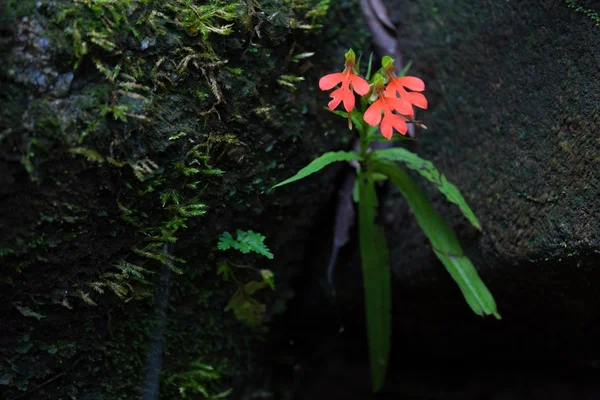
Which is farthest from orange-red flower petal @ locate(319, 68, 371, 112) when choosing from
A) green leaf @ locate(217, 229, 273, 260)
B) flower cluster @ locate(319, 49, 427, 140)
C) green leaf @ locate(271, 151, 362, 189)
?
green leaf @ locate(217, 229, 273, 260)

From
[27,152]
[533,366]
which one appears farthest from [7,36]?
[533,366]

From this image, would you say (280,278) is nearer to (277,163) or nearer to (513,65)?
(277,163)

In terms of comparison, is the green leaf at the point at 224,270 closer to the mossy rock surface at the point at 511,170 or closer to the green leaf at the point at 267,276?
the green leaf at the point at 267,276

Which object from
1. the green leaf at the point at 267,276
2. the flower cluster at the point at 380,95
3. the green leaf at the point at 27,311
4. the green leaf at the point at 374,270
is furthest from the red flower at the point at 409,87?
the green leaf at the point at 27,311

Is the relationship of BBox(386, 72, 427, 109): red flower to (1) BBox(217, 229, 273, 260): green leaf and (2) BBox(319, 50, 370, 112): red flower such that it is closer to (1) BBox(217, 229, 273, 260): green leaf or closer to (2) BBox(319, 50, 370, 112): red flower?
(2) BBox(319, 50, 370, 112): red flower

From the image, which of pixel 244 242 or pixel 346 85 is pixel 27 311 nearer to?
pixel 244 242

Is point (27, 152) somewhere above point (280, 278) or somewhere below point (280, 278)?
above

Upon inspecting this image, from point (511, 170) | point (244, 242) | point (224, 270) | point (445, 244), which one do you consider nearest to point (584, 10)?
point (511, 170)
